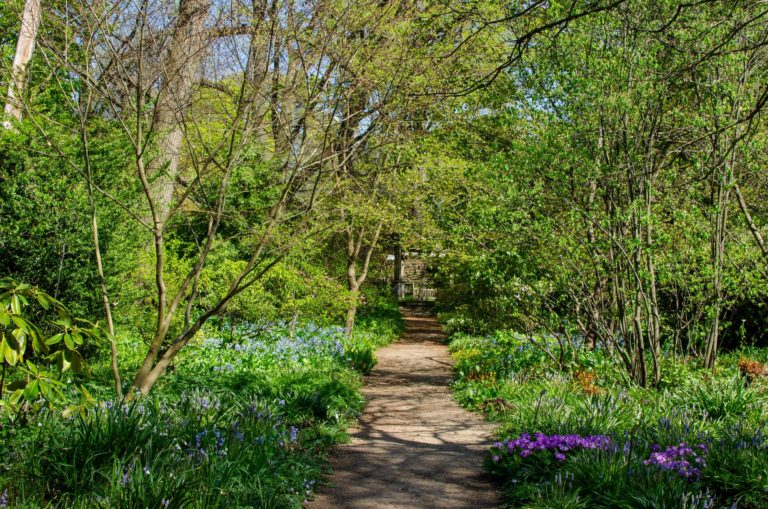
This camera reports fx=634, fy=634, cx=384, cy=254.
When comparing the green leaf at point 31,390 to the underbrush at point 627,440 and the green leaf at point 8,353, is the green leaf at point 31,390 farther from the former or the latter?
the underbrush at point 627,440

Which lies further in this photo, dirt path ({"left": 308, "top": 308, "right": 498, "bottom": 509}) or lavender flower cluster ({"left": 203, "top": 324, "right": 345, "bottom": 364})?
lavender flower cluster ({"left": 203, "top": 324, "right": 345, "bottom": 364})

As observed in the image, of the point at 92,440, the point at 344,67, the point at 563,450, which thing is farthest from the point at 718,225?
the point at 92,440

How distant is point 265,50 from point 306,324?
859 centimetres

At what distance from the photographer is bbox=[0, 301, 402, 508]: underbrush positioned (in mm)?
3680

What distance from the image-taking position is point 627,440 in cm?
517

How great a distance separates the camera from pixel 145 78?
5.59 metres

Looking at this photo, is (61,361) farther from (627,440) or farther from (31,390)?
(627,440)

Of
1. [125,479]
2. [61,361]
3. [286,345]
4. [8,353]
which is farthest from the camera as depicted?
[286,345]

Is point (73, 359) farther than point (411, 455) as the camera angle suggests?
No

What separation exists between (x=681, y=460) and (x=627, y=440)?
0.57 metres

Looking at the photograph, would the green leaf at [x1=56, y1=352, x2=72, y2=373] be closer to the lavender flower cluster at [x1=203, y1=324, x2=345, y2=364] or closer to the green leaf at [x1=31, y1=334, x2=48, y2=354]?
the green leaf at [x1=31, y1=334, x2=48, y2=354]

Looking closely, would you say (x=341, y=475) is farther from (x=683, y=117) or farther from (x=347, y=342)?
(x=347, y=342)

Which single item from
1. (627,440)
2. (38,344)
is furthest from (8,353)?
(627,440)

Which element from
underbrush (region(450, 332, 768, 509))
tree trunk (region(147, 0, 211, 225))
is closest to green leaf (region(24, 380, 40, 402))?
tree trunk (region(147, 0, 211, 225))
